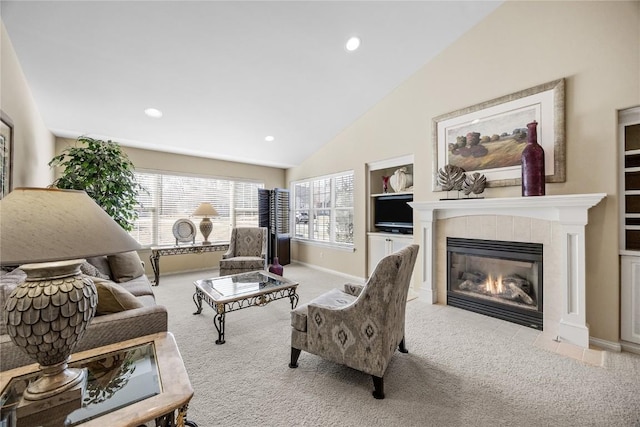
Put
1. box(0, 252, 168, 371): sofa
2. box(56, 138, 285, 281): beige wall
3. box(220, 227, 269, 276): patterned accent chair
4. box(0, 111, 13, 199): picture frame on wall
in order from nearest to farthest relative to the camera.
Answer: box(0, 252, 168, 371): sofa → box(0, 111, 13, 199): picture frame on wall → box(220, 227, 269, 276): patterned accent chair → box(56, 138, 285, 281): beige wall

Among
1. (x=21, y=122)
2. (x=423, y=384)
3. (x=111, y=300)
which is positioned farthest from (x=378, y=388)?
(x=21, y=122)

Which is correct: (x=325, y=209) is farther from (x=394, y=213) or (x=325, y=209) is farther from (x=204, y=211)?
(x=204, y=211)

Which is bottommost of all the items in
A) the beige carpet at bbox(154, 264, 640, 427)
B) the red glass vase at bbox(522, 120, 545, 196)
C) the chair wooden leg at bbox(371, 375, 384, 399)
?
the beige carpet at bbox(154, 264, 640, 427)

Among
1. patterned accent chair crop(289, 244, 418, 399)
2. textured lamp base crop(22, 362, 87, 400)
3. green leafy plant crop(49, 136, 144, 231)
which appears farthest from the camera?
green leafy plant crop(49, 136, 144, 231)

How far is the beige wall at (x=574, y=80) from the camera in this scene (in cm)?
234

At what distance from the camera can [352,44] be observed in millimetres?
3006

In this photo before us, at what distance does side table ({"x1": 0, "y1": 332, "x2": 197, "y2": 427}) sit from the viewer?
0.85 metres

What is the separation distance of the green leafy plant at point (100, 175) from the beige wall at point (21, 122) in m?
0.22

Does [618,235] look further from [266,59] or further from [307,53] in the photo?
[266,59]

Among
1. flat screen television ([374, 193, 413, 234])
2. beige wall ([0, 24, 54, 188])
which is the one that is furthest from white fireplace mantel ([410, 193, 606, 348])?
beige wall ([0, 24, 54, 188])

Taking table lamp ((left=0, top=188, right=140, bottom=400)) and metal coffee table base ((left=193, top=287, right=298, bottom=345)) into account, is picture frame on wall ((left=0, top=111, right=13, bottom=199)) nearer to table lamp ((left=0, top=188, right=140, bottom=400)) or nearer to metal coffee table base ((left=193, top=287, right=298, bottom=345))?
metal coffee table base ((left=193, top=287, right=298, bottom=345))

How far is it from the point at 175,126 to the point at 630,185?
5565 millimetres

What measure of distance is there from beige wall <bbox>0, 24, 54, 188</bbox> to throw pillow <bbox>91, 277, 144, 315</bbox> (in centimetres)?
198

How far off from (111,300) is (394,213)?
378 cm
